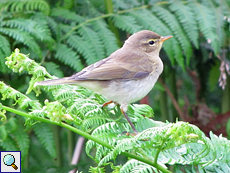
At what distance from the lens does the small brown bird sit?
7.25 feet

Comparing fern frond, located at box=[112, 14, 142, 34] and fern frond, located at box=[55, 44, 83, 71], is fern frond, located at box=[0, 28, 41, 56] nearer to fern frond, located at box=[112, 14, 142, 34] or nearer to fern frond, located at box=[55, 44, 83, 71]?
fern frond, located at box=[55, 44, 83, 71]

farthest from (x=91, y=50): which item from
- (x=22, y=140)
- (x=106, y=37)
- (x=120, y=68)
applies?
(x=22, y=140)

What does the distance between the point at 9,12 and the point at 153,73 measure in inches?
58.0

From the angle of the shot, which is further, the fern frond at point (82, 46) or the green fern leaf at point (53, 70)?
the fern frond at point (82, 46)

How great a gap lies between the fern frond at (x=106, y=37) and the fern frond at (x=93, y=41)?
1.8 inches

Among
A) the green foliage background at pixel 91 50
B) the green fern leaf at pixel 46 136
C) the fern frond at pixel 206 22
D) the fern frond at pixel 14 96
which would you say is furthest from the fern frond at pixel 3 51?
the fern frond at pixel 206 22

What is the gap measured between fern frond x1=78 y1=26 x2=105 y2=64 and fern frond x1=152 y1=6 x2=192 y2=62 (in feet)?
2.30

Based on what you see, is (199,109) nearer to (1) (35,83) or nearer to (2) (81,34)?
(2) (81,34)

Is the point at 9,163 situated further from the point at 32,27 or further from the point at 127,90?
the point at 32,27

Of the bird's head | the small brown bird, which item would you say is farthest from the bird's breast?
the bird's head

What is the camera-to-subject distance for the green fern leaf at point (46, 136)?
253 cm

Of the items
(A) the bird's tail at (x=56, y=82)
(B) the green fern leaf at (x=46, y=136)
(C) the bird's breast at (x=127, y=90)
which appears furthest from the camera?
(B) the green fern leaf at (x=46, y=136)

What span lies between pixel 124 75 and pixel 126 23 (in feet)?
2.80

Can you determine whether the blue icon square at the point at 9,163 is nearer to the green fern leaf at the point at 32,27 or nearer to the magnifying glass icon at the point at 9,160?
the magnifying glass icon at the point at 9,160
